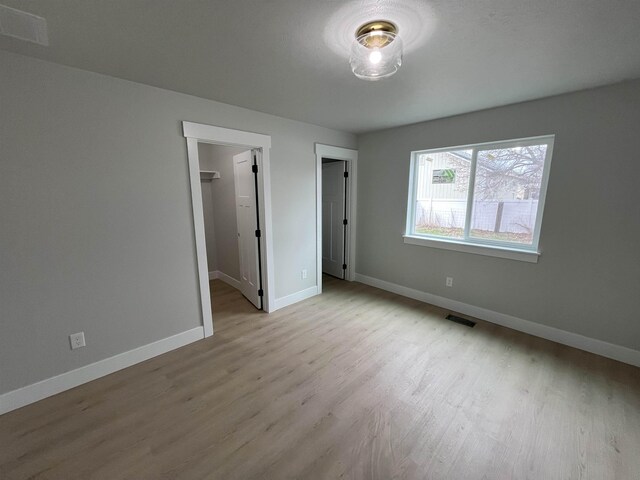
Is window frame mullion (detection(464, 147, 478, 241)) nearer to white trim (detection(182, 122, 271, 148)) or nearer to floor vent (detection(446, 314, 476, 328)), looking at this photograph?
floor vent (detection(446, 314, 476, 328))

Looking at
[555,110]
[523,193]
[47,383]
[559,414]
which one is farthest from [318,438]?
[555,110]

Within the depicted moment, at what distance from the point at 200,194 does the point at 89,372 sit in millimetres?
1757

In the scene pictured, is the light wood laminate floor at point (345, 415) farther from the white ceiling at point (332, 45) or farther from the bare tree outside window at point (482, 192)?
the white ceiling at point (332, 45)

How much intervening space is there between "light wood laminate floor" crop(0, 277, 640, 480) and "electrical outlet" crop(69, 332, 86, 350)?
342mm

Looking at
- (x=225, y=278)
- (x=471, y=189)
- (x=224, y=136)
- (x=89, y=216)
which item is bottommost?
(x=225, y=278)

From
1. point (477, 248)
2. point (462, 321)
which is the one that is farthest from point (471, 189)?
point (462, 321)

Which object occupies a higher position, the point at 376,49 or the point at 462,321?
the point at 376,49

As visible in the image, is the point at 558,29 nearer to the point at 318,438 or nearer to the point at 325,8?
the point at 325,8

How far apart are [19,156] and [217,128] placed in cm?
143

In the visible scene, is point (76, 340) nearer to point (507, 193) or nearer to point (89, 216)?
point (89, 216)

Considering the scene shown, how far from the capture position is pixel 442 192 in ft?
11.3

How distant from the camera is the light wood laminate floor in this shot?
147cm

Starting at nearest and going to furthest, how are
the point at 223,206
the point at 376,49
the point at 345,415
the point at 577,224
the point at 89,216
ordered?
the point at 376,49, the point at 345,415, the point at 89,216, the point at 577,224, the point at 223,206

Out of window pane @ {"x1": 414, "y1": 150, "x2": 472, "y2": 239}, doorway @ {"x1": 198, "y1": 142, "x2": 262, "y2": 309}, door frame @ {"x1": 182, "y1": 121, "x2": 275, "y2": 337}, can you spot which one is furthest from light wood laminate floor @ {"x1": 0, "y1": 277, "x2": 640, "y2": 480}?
window pane @ {"x1": 414, "y1": 150, "x2": 472, "y2": 239}
